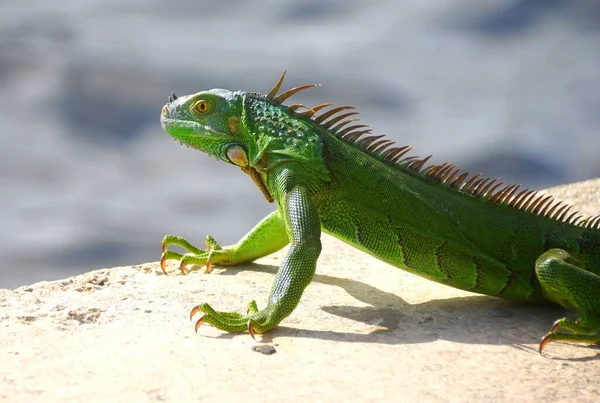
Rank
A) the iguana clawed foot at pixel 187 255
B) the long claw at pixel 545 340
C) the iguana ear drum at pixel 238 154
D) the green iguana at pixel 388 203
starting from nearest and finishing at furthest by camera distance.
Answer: the long claw at pixel 545 340 → the green iguana at pixel 388 203 → the iguana ear drum at pixel 238 154 → the iguana clawed foot at pixel 187 255

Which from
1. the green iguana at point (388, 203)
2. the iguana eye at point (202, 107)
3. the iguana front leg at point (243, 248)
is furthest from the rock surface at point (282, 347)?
the iguana eye at point (202, 107)

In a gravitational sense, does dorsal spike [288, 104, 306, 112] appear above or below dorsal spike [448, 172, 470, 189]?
above

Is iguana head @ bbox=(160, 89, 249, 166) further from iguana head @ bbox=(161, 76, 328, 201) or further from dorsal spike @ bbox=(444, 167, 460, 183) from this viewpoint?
dorsal spike @ bbox=(444, 167, 460, 183)

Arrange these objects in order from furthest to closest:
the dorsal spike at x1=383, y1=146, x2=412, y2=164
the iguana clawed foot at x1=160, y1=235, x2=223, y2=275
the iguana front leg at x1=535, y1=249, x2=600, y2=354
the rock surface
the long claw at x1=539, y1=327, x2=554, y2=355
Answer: the iguana clawed foot at x1=160, y1=235, x2=223, y2=275
the dorsal spike at x1=383, y1=146, x2=412, y2=164
the iguana front leg at x1=535, y1=249, x2=600, y2=354
the long claw at x1=539, y1=327, x2=554, y2=355
the rock surface

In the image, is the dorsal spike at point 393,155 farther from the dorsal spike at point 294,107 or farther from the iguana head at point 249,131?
the dorsal spike at point 294,107

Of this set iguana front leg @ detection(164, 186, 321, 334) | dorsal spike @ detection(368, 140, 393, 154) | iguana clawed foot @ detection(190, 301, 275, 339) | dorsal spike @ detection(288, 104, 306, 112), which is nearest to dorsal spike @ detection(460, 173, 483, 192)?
dorsal spike @ detection(368, 140, 393, 154)

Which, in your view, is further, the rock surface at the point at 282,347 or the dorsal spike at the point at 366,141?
the dorsal spike at the point at 366,141

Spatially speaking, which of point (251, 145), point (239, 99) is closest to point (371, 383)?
point (251, 145)
